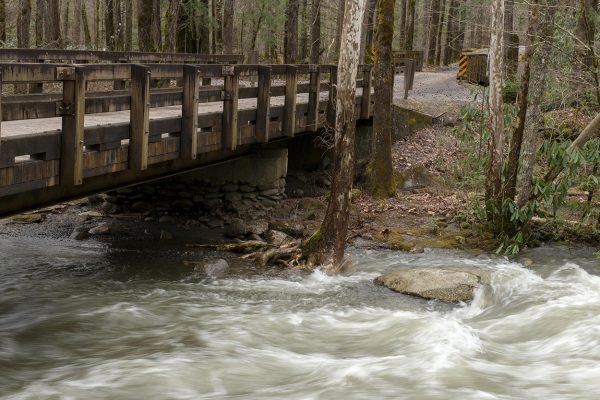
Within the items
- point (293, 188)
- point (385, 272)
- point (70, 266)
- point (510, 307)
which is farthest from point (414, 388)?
point (293, 188)

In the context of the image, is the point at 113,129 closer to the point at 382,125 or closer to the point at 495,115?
the point at 495,115

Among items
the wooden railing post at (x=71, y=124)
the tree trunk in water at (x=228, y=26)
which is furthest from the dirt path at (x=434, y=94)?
the wooden railing post at (x=71, y=124)

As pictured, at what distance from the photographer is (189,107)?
1139 centimetres

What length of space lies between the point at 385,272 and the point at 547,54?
4713 mm

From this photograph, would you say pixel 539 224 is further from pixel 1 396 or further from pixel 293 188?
pixel 1 396

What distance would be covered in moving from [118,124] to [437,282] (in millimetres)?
4911

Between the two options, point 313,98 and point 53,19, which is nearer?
point 313,98

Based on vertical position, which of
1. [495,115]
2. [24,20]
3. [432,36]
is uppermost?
[432,36]

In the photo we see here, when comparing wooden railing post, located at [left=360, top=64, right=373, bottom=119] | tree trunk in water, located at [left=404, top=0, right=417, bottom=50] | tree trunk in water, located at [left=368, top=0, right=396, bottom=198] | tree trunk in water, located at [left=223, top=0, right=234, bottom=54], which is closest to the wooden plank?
tree trunk in water, located at [left=368, top=0, right=396, bottom=198]

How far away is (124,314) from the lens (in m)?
10.0

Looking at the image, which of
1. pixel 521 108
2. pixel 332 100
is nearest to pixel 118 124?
pixel 521 108

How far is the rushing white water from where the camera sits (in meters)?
7.77

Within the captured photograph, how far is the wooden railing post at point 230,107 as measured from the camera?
Answer: 12562mm

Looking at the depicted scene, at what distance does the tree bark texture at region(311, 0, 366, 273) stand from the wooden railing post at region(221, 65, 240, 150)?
1.84 meters
